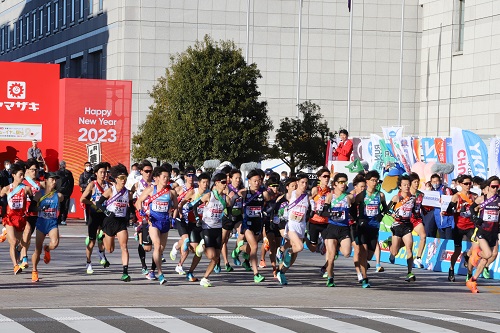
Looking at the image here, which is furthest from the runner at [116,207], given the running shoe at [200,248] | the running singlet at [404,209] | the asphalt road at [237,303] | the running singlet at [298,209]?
the running singlet at [404,209]

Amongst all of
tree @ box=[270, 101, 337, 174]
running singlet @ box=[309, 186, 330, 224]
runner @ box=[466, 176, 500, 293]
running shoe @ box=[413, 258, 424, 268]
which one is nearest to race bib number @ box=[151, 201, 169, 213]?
running singlet @ box=[309, 186, 330, 224]

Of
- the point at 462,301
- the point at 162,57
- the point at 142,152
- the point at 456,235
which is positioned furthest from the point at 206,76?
the point at 462,301

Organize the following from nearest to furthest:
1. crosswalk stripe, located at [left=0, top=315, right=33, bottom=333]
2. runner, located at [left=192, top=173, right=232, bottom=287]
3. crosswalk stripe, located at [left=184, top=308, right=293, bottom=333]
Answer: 1. crosswalk stripe, located at [left=0, top=315, right=33, bottom=333]
2. crosswalk stripe, located at [left=184, top=308, right=293, bottom=333]
3. runner, located at [left=192, top=173, right=232, bottom=287]

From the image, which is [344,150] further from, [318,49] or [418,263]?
[318,49]

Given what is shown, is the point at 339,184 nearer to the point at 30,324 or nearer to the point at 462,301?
the point at 462,301

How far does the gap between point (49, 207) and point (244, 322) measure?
632cm

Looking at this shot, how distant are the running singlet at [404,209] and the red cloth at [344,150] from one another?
10263 millimetres

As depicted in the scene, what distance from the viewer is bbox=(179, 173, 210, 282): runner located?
63.0 ft

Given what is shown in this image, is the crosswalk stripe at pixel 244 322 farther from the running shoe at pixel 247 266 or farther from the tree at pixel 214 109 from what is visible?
the tree at pixel 214 109

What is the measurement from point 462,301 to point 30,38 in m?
68.7

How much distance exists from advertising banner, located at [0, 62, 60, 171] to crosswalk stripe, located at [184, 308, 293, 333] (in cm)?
2335

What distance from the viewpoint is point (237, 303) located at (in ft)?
54.4

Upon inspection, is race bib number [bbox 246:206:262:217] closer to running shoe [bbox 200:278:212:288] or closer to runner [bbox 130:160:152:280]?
runner [bbox 130:160:152:280]

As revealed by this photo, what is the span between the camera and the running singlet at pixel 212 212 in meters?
19.0
